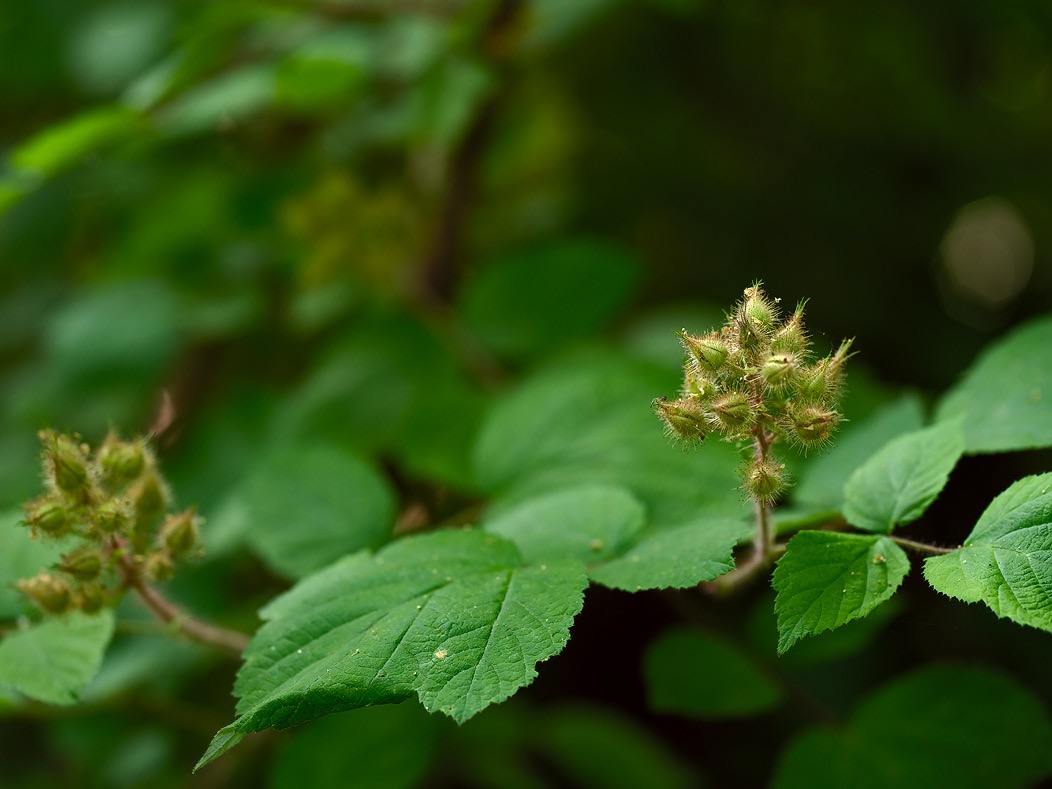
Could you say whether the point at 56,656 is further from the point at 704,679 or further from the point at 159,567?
the point at 704,679

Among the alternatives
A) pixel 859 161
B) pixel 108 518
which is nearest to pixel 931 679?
pixel 108 518

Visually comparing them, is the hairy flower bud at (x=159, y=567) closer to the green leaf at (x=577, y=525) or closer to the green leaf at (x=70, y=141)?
the green leaf at (x=577, y=525)

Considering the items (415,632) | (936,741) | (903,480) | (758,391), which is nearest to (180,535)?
(415,632)

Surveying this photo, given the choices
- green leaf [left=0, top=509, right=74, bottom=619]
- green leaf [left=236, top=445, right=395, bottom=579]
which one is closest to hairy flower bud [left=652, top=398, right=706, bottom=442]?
green leaf [left=236, top=445, right=395, bottom=579]

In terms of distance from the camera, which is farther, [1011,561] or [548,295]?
[548,295]

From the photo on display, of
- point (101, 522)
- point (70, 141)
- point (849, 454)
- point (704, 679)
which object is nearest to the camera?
point (101, 522)

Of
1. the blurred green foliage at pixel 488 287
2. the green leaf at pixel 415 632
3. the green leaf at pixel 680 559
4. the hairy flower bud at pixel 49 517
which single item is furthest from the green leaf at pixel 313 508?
the green leaf at pixel 680 559
